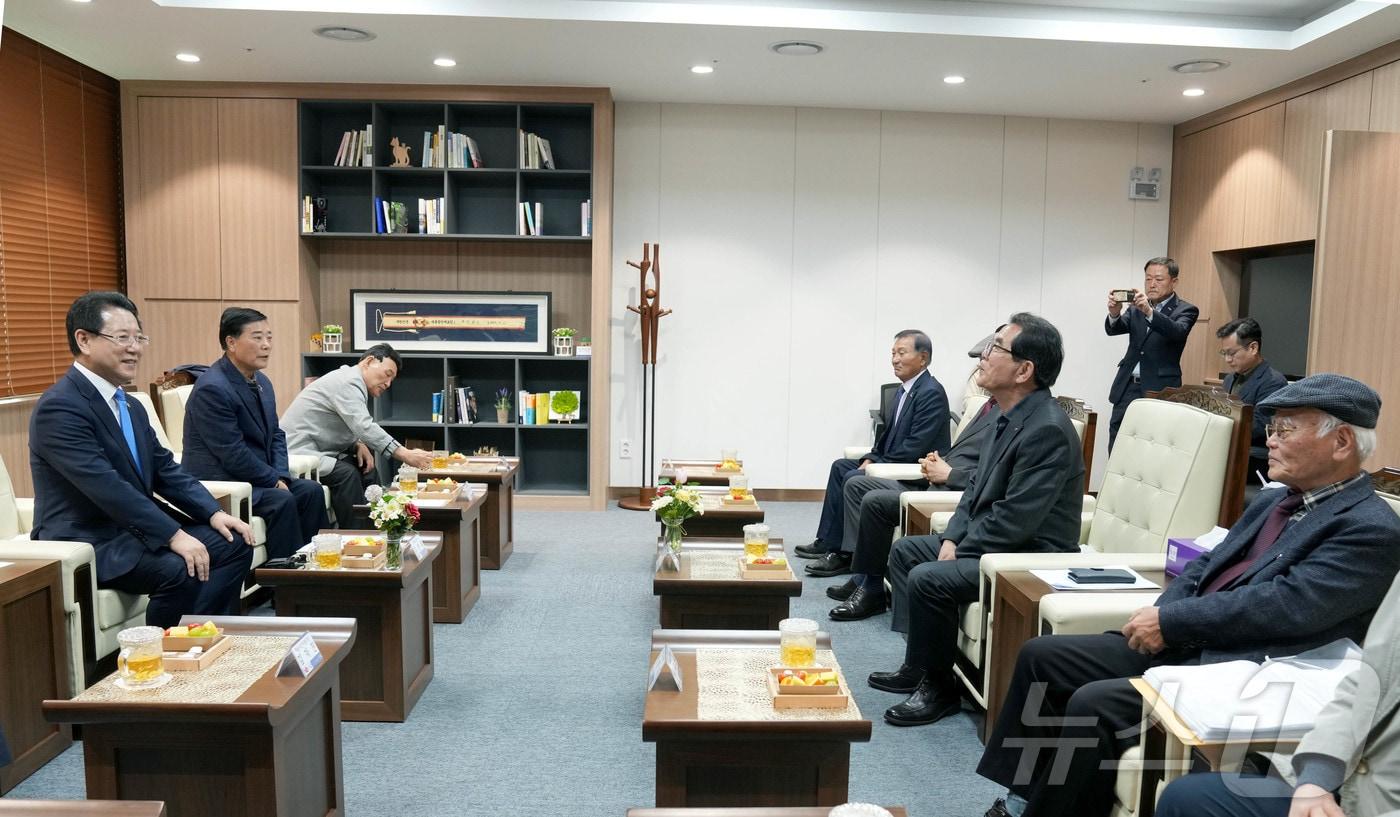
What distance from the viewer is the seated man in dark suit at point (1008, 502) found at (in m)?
2.93

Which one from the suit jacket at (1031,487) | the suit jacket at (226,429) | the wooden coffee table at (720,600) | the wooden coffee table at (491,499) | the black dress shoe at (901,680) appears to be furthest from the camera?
the wooden coffee table at (491,499)

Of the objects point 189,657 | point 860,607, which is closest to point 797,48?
point 860,607

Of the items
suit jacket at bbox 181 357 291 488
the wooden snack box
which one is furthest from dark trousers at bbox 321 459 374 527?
the wooden snack box

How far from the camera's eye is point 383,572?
9.33 ft

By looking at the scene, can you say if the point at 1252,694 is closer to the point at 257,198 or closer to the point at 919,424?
the point at 919,424

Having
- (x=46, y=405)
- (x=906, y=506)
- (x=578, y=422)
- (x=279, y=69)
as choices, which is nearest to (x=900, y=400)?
(x=906, y=506)

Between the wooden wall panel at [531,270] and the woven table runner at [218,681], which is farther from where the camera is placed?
the wooden wall panel at [531,270]

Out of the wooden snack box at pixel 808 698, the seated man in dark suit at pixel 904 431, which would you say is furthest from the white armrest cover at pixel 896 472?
the wooden snack box at pixel 808 698

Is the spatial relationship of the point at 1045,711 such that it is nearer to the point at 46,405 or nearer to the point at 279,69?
the point at 46,405

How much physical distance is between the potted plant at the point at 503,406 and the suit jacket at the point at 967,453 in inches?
126

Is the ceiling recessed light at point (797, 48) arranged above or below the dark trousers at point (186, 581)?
above

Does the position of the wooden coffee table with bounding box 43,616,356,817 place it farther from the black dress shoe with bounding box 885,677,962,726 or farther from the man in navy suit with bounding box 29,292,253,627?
the black dress shoe with bounding box 885,677,962,726

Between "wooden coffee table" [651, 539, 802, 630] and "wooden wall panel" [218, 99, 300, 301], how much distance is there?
4293mm

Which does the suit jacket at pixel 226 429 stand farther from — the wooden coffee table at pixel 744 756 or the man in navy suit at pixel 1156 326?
the man in navy suit at pixel 1156 326
